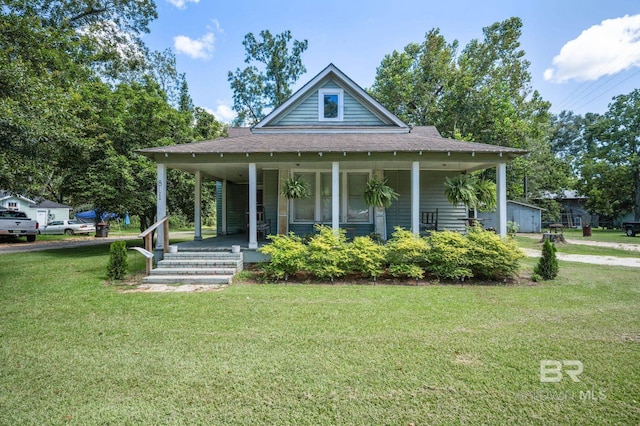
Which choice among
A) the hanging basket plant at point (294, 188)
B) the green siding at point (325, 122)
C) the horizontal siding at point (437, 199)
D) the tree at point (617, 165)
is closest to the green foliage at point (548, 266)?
the horizontal siding at point (437, 199)

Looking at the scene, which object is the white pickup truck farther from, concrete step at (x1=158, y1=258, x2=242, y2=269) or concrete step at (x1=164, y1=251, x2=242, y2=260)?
concrete step at (x1=158, y1=258, x2=242, y2=269)

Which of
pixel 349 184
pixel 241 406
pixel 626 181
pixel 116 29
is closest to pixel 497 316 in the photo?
pixel 241 406

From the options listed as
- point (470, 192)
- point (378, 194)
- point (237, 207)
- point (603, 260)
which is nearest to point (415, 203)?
point (378, 194)

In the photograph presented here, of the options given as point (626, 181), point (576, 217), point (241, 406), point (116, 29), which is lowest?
point (241, 406)

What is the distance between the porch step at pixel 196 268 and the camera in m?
7.12

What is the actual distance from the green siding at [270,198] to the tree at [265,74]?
19.8 meters

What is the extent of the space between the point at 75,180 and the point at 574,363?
1574 cm

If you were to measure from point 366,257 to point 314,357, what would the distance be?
4.09m

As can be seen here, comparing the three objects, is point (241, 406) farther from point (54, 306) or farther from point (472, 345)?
point (54, 306)

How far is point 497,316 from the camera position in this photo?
4.79 meters

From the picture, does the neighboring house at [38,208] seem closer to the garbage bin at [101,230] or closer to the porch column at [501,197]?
the garbage bin at [101,230]

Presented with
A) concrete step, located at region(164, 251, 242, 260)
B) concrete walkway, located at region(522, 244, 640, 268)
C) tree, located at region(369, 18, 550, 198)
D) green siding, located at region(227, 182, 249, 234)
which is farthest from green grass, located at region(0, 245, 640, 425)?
tree, located at region(369, 18, 550, 198)

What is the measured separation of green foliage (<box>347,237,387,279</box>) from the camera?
7.31m

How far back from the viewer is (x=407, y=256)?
24.1 feet
